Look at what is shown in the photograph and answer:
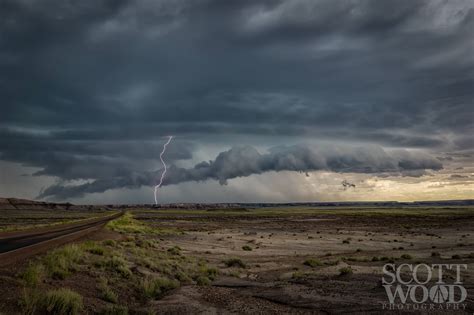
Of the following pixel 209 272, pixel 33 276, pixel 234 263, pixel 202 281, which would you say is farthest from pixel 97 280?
pixel 234 263

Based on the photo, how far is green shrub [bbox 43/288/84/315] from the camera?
1072 cm

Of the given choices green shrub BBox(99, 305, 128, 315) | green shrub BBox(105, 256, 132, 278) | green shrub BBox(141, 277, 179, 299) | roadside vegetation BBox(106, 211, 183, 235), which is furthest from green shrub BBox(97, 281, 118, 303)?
roadside vegetation BBox(106, 211, 183, 235)

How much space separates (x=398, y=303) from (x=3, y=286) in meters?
13.9

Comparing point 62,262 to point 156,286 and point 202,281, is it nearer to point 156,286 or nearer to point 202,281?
point 156,286

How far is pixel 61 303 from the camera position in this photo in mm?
10984

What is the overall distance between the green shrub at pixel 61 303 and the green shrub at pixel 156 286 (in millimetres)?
4572

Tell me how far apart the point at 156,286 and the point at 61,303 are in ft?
20.8

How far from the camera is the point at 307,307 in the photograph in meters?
14.8

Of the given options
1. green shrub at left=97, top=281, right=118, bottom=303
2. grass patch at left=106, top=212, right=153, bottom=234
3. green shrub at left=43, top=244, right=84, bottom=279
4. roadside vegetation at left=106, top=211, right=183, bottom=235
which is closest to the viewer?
green shrub at left=97, top=281, right=118, bottom=303

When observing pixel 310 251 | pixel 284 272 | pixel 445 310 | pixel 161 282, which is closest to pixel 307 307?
pixel 445 310

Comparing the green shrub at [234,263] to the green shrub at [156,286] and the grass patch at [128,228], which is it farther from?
the grass patch at [128,228]

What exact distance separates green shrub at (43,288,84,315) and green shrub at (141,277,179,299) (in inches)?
180

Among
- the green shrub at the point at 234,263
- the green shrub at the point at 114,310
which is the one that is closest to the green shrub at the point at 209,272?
the green shrub at the point at 234,263

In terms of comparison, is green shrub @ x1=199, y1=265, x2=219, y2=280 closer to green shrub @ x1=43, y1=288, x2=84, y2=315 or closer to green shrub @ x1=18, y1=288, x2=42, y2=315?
green shrub @ x1=43, y1=288, x2=84, y2=315
